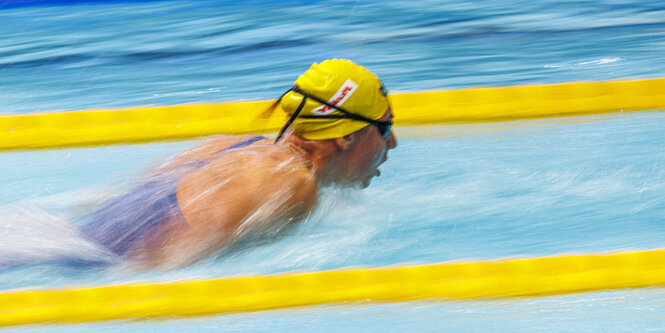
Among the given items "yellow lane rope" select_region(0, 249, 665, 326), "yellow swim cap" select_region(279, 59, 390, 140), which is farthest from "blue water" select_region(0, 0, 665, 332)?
"yellow swim cap" select_region(279, 59, 390, 140)

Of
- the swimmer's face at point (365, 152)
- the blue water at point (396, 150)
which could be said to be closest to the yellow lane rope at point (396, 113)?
the blue water at point (396, 150)

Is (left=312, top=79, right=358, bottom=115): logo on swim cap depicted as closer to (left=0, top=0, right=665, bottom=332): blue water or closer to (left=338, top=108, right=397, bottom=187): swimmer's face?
(left=338, top=108, right=397, bottom=187): swimmer's face

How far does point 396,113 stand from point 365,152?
827 mm

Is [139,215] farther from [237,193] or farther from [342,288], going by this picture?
[342,288]

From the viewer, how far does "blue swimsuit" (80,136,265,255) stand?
4.88 ft

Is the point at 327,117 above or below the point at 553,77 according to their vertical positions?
above

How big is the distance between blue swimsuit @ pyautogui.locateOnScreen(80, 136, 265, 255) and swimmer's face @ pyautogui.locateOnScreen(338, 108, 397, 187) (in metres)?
0.22

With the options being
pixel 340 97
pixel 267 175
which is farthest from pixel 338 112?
pixel 267 175

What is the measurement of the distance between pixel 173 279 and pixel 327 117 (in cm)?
57

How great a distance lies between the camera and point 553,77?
294cm

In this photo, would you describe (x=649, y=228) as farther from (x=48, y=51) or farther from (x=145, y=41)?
(x=48, y=51)

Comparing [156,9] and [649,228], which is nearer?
[649,228]

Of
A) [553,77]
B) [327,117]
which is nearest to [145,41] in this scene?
[553,77]

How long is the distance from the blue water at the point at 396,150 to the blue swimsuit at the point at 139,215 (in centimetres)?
7
